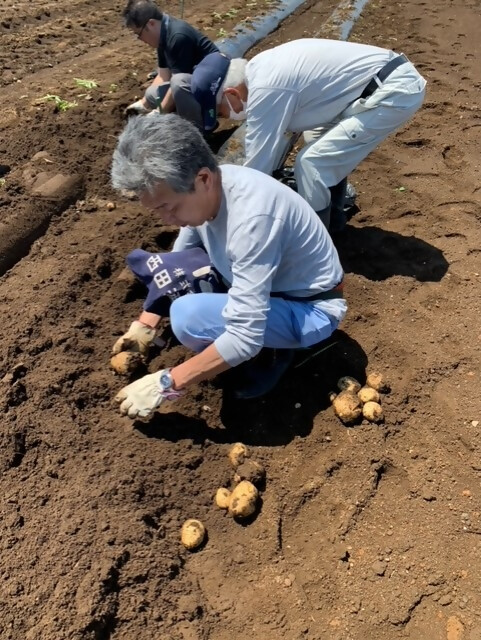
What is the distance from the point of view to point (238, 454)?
109 inches

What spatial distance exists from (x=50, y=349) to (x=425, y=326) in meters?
2.22

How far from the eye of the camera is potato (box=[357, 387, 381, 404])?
2992 mm

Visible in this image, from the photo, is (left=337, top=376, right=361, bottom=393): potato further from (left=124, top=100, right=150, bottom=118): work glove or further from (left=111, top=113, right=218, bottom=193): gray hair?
(left=124, top=100, right=150, bottom=118): work glove

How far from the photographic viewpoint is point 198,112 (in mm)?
4070

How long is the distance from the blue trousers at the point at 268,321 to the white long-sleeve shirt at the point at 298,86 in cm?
111

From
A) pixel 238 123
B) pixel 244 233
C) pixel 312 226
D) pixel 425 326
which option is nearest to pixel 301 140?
pixel 238 123

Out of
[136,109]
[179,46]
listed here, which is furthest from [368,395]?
[136,109]

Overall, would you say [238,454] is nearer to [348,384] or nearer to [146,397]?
[146,397]

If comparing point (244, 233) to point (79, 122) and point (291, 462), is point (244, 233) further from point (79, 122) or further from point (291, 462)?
point (79, 122)

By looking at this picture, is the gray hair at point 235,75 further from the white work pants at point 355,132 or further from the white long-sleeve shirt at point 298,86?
the white work pants at point 355,132

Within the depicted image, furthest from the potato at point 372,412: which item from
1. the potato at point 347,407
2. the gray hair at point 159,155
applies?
the gray hair at point 159,155

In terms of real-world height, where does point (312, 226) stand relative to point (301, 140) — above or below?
above

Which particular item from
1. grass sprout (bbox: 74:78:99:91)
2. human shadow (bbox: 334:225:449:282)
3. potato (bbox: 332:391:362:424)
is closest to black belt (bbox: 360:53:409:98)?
human shadow (bbox: 334:225:449:282)

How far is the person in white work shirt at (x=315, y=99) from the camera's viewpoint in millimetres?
3291
